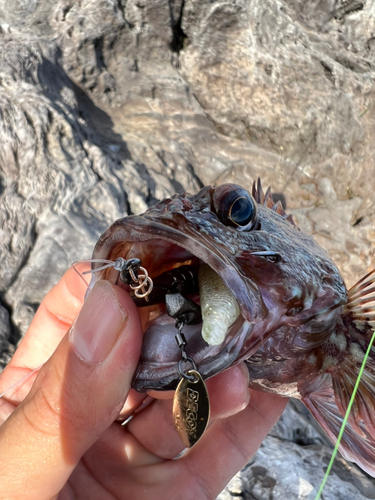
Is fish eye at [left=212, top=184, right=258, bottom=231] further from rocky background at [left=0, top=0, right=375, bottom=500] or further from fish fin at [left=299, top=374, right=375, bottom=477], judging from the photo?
rocky background at [left=0, top=0, right=375, bottom=500]

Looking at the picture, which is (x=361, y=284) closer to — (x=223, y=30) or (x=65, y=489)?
(x=65, y=489)

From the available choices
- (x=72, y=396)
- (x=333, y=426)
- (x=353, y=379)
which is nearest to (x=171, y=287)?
(x=72, y=396)

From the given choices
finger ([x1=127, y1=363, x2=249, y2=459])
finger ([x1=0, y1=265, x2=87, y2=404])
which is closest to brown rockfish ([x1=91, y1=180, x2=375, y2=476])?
finger ([x1=127, y1=363, x2=249, y2=459])

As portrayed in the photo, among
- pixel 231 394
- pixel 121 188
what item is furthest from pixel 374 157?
pixel 231 394

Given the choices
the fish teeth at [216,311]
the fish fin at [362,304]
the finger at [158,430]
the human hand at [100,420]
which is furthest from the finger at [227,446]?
A: the fish teeth at [216,311]

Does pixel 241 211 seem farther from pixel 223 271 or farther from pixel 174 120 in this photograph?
pixel 174 120

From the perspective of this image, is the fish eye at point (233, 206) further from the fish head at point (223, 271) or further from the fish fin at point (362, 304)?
the fish fin at point (362, 304)

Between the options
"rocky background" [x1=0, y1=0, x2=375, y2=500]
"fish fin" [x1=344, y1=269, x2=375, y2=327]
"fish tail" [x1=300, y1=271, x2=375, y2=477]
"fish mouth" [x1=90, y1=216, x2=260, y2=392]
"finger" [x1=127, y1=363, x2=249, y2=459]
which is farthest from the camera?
"rocky background" [x1=0, y1=0, x2=375, y2=500]
